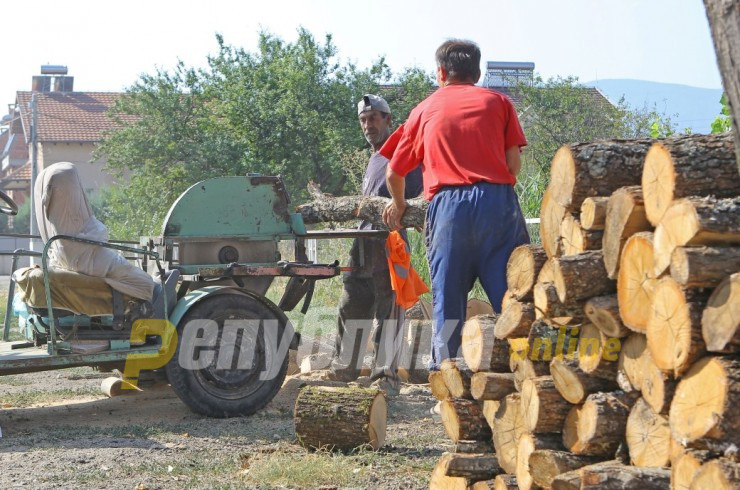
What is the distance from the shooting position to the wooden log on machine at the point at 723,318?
10.8 ft

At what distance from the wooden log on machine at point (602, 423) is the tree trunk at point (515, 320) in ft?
1.80

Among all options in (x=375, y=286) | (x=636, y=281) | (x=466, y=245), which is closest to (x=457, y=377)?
(x=466, y=245)

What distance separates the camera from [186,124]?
2927cm

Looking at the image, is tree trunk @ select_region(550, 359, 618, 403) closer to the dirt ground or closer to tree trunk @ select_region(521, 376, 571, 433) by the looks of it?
tree trunk @ select_region(521, 376, 571, 433)

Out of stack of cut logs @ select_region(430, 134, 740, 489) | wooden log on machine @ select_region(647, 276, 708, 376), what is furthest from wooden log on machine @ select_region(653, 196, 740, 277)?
wooden log on machine @ select_region(647, 276, 708, 376)

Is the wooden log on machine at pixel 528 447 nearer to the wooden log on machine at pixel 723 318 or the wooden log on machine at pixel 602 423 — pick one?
the wooden log on machine at pixel 602 423

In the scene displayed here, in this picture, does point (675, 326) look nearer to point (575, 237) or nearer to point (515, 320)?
point (575, 237)

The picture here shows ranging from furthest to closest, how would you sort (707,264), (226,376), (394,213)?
(226,376) → (394,213) → (707,264)

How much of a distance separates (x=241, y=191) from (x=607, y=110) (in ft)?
52.7

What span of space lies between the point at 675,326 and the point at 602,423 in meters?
0.66

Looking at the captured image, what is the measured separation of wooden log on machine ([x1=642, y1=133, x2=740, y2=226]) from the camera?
3.69 m

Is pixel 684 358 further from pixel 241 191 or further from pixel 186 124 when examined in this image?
pixel 186 124

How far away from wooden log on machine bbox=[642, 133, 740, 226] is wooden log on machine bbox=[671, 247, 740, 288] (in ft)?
0.83

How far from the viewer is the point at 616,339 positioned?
161 inches
